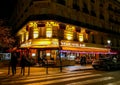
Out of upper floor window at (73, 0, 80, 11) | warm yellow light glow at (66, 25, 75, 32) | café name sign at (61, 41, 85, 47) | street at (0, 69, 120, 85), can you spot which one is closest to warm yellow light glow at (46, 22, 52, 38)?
café name sign at (61, 41, 85, 47)

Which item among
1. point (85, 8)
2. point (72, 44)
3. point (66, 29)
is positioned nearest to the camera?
point (66, 29)

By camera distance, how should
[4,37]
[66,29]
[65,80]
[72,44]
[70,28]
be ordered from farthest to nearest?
[70,28] → [72,44] → [66,29] → [4,37] → [65,80]

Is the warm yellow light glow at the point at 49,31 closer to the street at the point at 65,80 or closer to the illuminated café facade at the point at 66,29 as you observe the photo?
the illuminated café facade at the point at 66,29

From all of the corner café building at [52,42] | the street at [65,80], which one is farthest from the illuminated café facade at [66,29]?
the street at [65,80]

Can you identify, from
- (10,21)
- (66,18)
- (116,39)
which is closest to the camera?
(66,18)

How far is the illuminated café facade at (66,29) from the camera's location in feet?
115

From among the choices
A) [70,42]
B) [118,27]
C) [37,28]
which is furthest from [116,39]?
[37,28]

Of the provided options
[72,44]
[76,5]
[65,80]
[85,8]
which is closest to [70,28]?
[72,44]

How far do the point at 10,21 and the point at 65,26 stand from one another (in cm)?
3799

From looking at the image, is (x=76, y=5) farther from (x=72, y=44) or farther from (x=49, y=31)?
(x=49, y=31)

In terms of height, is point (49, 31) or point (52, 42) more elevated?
point (49, 31)

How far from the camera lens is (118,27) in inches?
2244

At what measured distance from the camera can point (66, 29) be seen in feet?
126

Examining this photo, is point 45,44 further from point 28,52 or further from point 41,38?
point 28,52
